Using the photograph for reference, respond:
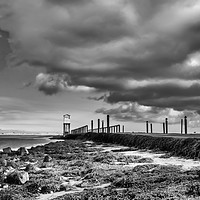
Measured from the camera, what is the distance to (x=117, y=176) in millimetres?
12453

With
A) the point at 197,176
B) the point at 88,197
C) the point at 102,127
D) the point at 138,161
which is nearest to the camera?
Answer: the point at 88,197

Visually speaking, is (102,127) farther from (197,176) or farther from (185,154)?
(197,176)

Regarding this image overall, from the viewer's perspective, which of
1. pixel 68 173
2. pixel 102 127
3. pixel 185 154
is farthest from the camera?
pixel 102 127

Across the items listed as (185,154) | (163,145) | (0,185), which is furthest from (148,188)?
(163,145)

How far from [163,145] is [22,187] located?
1645cm

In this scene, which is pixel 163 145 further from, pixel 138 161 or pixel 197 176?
pixel 197 176

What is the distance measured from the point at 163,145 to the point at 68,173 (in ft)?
44.1

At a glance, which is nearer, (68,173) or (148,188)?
(148,188)

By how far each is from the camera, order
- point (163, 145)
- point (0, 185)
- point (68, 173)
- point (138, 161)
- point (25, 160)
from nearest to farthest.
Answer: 1. point (0, 185)
2. point (68, 173)
3. point (138, 161)
4. point (25, 160)
5. point (163, 145)

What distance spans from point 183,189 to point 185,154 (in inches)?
449

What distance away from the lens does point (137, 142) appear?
33.9 metres

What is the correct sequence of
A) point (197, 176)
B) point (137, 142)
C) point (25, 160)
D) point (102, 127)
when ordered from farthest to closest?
point (102, 127)
point (137, 142)
point (25, 160)
point (197, 176)

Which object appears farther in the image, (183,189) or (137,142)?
(137,142)

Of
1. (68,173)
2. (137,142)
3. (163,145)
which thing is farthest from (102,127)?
(68,173)
